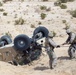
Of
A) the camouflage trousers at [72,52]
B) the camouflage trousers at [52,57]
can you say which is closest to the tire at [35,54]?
the camouflage trousers at [72,52]

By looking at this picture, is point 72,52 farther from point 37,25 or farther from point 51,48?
point 37,25

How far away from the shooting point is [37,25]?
24.8m

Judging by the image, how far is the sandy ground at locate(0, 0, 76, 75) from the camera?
43.7ft

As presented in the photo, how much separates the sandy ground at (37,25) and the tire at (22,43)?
0.79 meters

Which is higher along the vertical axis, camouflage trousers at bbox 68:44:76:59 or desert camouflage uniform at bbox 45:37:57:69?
desert camouflage uniform at bbox 45:37:57:69

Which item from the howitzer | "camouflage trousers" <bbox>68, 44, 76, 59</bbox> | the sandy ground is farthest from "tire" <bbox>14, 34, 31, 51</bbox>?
"camouflage trousers" <bbox>68, 44, 76, 59</bbox>

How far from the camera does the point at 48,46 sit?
13367 mm

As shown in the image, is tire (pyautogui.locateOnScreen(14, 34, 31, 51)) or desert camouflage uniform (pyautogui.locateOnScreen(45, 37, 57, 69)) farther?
tire (pyautogui.locateOnScreen(14, 34, 31, 51))

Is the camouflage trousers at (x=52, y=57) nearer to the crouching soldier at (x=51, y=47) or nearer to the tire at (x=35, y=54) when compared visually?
the crouching soldier at (x=51, y=47)

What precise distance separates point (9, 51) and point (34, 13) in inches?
525

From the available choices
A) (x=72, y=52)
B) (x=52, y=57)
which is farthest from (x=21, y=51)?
(x=72, y=52)

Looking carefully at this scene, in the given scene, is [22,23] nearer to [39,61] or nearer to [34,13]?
[34,13]

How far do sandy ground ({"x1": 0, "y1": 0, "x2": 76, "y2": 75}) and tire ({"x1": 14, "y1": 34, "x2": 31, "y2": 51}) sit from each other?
31.2 inches

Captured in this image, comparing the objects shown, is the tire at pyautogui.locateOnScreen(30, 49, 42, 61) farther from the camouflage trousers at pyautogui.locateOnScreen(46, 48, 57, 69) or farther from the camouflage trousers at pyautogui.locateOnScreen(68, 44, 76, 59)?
the camouflage trousers at pyautogui.locateOnScreen(46, 48, 57, 69)
